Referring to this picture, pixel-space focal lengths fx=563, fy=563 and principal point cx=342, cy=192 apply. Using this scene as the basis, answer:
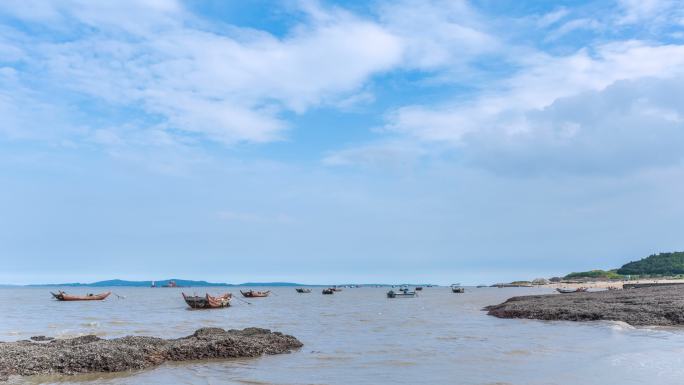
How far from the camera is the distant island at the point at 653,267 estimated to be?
6274 inches

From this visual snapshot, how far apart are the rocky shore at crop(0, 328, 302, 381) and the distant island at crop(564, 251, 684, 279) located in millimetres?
164438

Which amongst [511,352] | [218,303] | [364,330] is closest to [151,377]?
[511,352]

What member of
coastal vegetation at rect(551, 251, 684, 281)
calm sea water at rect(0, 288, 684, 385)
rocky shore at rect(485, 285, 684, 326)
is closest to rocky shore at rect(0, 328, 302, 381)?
calm sea water at rect(0, 288, 684, 385)

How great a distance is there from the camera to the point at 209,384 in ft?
50.2

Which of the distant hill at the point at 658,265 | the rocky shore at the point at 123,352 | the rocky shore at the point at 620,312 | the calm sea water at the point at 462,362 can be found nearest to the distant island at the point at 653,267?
the distant hill at the point at 658,265

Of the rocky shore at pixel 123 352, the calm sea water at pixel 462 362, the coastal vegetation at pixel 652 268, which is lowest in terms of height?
the calm sea water at pixel 462 362

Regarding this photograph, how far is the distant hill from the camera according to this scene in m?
160

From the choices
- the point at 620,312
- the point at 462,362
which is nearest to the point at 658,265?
the point at 620,312

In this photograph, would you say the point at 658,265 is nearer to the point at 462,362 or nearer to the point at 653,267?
the point at 653,267

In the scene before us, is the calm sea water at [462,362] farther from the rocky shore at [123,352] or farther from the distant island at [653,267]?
the distant island at [653,267]

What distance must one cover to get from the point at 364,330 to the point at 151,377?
17.9 m

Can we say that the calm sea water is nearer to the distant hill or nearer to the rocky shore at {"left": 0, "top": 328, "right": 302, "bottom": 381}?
the rocky shore at {"left": 0, "top": 328, "right": 302, "bottom": 381}

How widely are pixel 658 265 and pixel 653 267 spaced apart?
5.08ft

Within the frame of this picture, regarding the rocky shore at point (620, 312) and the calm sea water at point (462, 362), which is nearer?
the calm sea water at point (462, 362)
